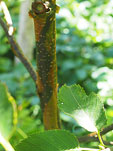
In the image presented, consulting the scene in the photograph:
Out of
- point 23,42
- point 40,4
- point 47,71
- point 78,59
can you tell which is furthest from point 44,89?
point 23,42

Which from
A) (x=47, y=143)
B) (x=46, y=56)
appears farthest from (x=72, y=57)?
(x=47, y=143)

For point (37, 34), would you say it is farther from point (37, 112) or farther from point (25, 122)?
point (37, 112)

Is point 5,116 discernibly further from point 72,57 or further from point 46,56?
point 72,57

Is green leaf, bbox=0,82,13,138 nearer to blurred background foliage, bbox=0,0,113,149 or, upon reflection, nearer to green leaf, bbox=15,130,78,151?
green leaf, bbox=15,130,78,151

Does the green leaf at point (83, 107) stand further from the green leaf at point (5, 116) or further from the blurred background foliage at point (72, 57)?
the blurred background foliage at point (72, 57)

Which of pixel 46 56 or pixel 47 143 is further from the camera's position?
pixel 46 56

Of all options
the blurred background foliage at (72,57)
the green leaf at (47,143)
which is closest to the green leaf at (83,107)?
the green leaf at (47,143)
